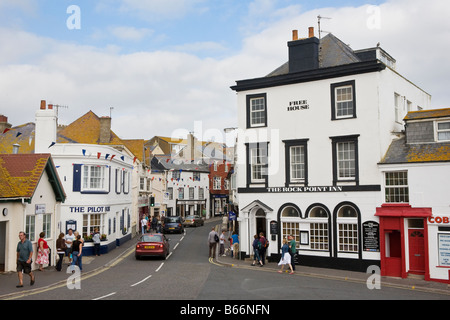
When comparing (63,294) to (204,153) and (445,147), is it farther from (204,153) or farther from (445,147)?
(204,153)

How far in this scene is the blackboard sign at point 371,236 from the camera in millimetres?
21031

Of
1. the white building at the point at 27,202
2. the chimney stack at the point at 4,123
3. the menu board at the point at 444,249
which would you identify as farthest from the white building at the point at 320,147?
the chimney stack at the point at 4,123

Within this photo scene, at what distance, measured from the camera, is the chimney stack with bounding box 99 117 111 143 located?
38750mm

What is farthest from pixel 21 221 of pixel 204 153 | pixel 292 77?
pixel 204 153

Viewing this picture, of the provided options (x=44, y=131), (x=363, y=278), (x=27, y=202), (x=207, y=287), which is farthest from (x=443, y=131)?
(x=44, y=131)

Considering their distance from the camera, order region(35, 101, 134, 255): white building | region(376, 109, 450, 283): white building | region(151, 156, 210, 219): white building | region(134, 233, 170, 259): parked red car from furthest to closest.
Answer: region(151, 156, 210, 219): white building, region(35, 101, 134, 255): white building, region(134, 233, 170, 259): parked red car, region(376, 109, 450, 283): white building

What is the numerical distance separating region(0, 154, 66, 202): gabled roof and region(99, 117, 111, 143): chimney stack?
17.0 metres

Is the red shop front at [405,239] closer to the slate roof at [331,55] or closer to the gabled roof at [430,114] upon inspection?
the gabled roof at [430,114]

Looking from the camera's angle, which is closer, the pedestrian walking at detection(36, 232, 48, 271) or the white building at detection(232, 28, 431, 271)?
the pedestrian walking at detection(36, 232, 48, 271)

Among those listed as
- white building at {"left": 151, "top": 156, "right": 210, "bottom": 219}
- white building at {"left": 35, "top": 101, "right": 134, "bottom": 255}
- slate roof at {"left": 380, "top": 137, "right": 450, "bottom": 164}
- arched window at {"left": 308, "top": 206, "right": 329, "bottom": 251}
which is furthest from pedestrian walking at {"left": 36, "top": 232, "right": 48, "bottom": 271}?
white building at {"left": 151, "top": 156, "right": 210, "bottom": 219}

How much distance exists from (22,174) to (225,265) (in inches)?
434

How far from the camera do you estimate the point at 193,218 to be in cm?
5278

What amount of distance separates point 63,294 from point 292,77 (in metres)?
16.0

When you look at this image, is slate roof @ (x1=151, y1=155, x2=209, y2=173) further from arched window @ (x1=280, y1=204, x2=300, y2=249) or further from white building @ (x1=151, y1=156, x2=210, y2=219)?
arched window @ (x1=280, y1=204, x2=300, y2=249)
